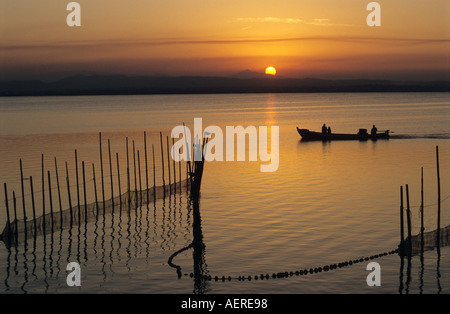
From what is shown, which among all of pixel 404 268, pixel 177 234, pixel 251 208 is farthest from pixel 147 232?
pixel 404 268

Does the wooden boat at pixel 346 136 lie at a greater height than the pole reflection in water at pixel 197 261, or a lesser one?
greater

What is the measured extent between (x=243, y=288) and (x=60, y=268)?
24.6 feet

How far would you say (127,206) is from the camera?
34531 millimetres

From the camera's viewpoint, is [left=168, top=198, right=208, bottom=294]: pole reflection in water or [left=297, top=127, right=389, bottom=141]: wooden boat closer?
[left=168, top=198, right=208, bottom=294]: pole reflection in water

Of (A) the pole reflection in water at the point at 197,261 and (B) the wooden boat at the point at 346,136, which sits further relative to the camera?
(B) the wooden boat at the point at 346,136

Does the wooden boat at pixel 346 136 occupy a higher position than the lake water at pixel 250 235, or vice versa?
the wooden boat at pixel 346 136

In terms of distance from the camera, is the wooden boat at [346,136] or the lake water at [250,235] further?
the wooden boat at [346,136]

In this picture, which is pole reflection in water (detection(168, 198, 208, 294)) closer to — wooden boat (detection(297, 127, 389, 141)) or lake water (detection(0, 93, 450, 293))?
lake water (detection(0, 93, 450, 293))

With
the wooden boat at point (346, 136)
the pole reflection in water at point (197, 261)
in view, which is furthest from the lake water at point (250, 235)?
the wooden boat at point (346, 136)

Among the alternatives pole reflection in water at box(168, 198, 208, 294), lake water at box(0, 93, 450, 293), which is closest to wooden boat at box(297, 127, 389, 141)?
lake water at box(0, 93, 450, 293)

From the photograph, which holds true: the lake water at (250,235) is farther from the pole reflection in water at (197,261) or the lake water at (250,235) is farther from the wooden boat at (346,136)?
the wooden boat at (346,136)
